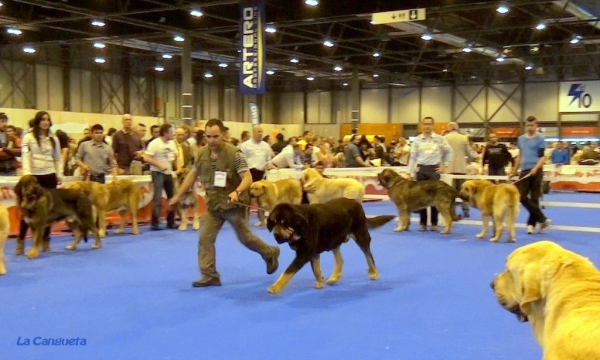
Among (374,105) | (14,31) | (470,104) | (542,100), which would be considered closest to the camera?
(14,31)

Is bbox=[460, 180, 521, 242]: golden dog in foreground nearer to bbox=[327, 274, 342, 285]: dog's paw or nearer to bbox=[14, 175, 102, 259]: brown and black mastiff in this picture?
bbox=[327, 274, 342, 285]: dog's paw

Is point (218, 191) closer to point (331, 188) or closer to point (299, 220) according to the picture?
point (299, 220)

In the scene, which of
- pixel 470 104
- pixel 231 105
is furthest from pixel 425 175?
pixel 231 105

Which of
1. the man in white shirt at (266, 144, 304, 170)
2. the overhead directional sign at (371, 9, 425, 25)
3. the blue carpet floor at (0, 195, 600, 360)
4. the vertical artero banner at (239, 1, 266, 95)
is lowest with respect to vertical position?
the blue carpet floor at (0, 195, 600, 360)

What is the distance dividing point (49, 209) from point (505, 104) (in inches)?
1180

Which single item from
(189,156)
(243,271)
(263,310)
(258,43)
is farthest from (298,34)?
(263,310)

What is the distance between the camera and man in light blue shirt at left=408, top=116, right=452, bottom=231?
949cm

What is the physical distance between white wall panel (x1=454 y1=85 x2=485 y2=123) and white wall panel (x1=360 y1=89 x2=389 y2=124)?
4182 millimetres

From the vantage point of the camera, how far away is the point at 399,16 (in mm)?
13688

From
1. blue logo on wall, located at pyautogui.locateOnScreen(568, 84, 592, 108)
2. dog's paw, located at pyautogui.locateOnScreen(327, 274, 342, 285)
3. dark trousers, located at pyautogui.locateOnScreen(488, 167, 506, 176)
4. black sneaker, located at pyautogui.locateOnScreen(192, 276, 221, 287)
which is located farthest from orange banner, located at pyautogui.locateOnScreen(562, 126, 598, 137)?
black sneaker, located at pyautogui.locateOnScreen(192, 276, 221, 287)

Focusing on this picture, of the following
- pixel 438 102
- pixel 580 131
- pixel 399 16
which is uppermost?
pixel 399 16

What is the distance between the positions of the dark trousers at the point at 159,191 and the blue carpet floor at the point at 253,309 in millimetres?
2000

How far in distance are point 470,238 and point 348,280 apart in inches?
137

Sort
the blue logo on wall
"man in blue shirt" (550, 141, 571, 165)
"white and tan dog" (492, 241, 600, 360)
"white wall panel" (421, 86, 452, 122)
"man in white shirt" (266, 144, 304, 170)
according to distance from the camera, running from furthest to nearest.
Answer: "white wall panel" (421, 86, 452, 122)
the blue logo on wall
"man in blue shirt" (550, 141, 571, 165)
"man in white shirt" (266, 144, 304, 170)
"white and tan dog" (492, 241, 600, 360)
